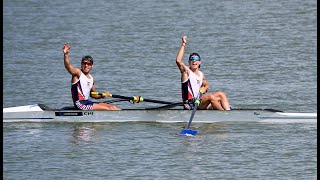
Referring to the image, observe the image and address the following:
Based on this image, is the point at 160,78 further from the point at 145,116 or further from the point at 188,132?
the point at 188,132

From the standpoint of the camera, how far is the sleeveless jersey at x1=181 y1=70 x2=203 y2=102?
94.6ft

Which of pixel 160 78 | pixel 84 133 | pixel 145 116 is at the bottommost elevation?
pixel 84 133

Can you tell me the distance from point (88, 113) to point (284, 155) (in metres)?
5.22

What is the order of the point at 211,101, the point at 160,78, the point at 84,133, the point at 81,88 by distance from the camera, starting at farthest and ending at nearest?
1. the point at 160,78
2. the point at 81,88
3. the point at 211,101
4. the point at 84,133

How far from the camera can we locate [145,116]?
94.0ft

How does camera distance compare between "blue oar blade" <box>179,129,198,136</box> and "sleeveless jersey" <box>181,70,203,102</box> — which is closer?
"blue oar blade" <box>179,129,198,136</box>

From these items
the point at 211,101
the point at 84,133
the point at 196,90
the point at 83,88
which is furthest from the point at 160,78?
the point at 84,133

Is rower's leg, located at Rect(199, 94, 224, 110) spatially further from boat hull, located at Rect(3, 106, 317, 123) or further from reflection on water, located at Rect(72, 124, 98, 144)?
reflection on water, located at Rect(72, 124, 98, 144)

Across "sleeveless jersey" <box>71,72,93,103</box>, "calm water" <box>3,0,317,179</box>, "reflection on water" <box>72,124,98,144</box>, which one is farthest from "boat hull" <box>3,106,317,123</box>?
"sleeveless jersey" <box>71,72,93,103</box>

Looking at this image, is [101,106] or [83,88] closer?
[83,88]

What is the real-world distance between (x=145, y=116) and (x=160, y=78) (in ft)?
28.0

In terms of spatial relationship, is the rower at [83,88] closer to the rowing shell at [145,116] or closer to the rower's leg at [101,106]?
the rower's leg at [101,106]

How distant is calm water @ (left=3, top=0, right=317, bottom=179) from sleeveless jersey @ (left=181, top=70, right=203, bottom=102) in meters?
0.87

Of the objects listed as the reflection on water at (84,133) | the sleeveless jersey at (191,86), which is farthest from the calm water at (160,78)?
the sleeveless jersey at (191,86)
